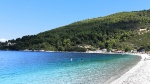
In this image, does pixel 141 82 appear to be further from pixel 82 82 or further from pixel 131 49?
pixel 131 49

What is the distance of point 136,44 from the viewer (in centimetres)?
19938

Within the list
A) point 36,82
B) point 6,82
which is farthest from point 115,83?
point 6,82

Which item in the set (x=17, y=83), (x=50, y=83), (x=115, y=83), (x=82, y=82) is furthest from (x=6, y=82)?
(x=115, y=83)

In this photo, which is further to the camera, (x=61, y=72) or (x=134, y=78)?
(x=61, y=72)

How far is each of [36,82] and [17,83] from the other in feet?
7.35

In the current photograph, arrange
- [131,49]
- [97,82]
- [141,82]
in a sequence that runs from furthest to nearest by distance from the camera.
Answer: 1. [131,49]
2. [97,82]
3. [141,82]

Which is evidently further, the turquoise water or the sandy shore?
the turquoise water

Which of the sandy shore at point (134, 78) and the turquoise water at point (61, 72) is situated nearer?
the sandy shore at point (134, 78)

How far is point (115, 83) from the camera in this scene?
108ft

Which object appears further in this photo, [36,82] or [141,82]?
[36,82]

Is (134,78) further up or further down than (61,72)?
further down

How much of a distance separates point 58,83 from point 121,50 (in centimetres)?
16673

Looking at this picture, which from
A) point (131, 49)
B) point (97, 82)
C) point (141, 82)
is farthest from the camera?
point (131, 49)

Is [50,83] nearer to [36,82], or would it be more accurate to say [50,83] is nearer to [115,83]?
[36,82]
